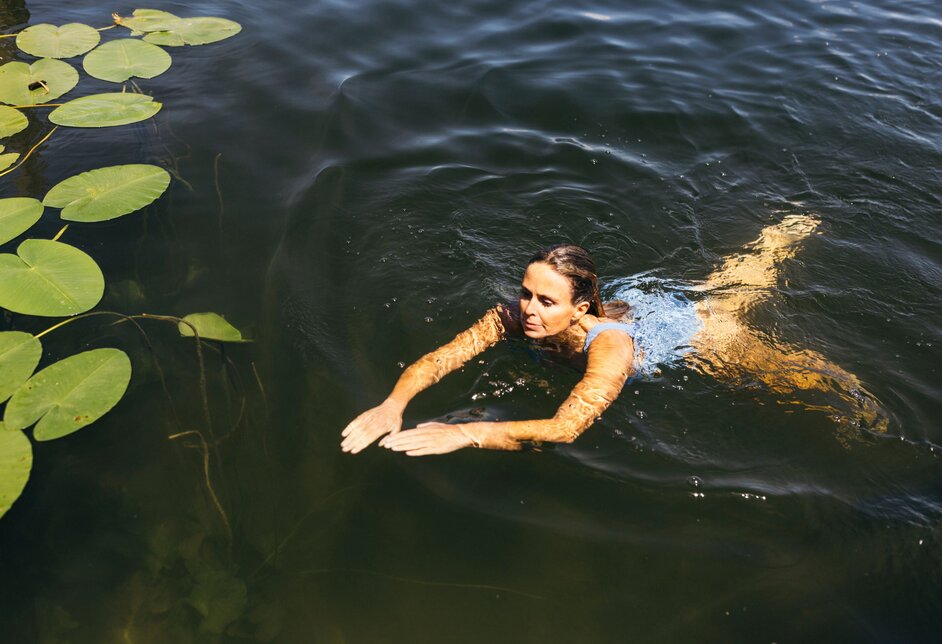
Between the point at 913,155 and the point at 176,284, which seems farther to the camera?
the point at 913,155

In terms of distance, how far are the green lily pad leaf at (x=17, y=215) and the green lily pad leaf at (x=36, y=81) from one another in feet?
4.47

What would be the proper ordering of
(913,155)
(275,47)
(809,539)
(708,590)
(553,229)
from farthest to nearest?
(275,47) < (913,155) < (553,229) < (809,539) < (708,590)

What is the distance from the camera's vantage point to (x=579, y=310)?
3.54 metres

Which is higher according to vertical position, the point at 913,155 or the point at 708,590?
the point at 913,155

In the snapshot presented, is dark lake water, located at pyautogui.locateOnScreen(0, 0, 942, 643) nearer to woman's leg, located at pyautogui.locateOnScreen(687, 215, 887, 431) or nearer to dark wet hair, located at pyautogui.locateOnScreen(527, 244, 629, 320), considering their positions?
woman's leg, located at pyautogui.locateOnScreen(687, 215, 887, 431)

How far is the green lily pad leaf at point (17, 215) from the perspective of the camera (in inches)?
151

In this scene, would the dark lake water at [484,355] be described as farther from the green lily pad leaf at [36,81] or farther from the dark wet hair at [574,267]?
the dark wet hair at [574,267]

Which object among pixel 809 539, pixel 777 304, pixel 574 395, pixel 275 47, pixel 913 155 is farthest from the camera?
pixel 275 47

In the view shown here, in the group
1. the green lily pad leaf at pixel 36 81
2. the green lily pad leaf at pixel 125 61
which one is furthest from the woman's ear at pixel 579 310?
the green lily pad leaf at pixel 36 81

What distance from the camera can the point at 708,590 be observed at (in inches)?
113

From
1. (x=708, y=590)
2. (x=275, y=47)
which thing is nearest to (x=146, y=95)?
(x=275, y=47)

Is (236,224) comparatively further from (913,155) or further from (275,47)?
(913,155)

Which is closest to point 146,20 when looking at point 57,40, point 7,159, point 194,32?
point 194,32

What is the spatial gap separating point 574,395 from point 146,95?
13.4 ft
